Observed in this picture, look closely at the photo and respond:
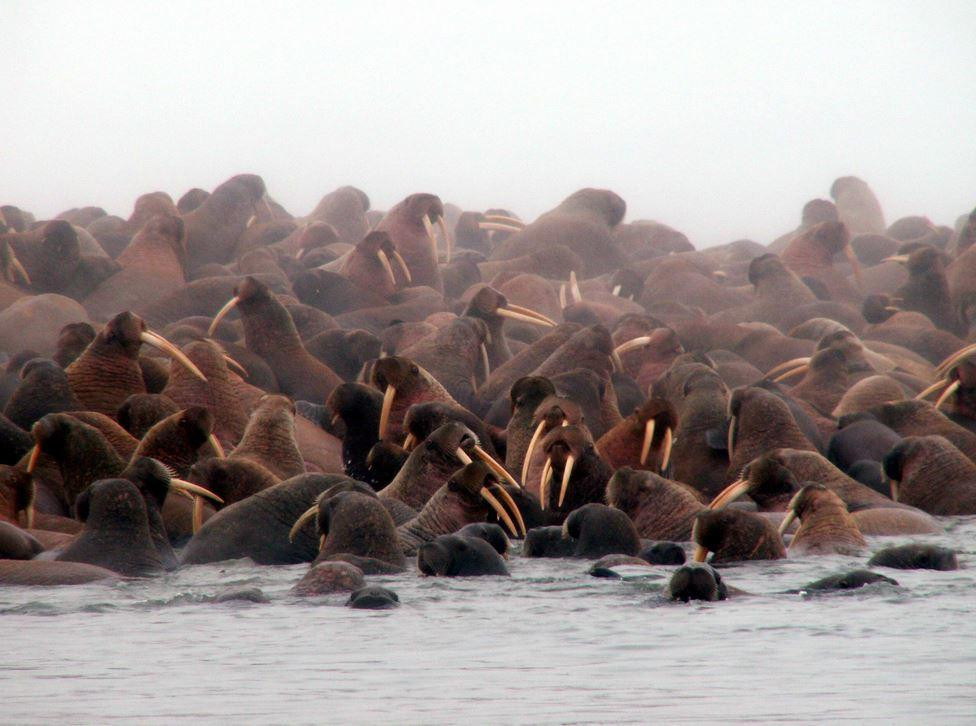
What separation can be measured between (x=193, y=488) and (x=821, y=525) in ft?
12.0

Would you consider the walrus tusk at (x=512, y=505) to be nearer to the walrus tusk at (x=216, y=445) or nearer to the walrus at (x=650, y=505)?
the walrus at (x=650, y=505)

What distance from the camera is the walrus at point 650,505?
9.98m

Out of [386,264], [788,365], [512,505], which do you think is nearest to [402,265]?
[386,264]

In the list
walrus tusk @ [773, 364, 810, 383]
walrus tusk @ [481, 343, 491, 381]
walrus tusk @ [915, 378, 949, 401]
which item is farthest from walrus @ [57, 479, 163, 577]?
walrus tusk @ [773, 364, 810, 383]

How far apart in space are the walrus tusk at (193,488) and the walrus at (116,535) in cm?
67

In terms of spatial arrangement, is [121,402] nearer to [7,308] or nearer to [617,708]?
[7,308]

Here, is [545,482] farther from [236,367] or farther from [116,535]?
[236,367]

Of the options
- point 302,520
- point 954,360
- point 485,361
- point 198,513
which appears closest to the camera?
point 302,520

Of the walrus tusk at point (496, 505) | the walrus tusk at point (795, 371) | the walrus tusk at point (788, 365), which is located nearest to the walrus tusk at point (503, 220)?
the walrus tusk at point (788, 365)

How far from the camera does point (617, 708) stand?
5.34 m

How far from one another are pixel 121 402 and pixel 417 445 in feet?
8.20

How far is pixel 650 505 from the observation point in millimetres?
10039

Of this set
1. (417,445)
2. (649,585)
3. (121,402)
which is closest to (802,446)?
(417,445)

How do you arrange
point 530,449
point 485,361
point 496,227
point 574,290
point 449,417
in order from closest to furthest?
point 530,449, point 449,417, point 485,361, point 574,290, point 496,227
